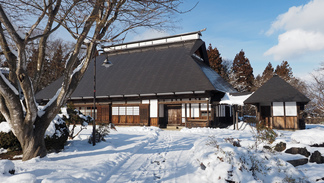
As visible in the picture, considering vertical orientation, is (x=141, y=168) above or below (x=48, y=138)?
below

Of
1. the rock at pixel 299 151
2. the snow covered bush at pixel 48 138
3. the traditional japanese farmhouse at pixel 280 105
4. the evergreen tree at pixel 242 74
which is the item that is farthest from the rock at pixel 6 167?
the evergreen tree at pixel 242 74

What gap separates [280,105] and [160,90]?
9814 millimetres

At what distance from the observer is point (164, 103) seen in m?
18.0

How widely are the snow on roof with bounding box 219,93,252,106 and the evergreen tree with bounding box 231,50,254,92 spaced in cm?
1571

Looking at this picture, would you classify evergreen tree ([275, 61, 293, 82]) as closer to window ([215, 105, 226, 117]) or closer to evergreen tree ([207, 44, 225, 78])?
evergreen tree ([207, 44, 225, 78])

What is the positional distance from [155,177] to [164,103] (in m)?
12.9

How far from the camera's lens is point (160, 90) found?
1783 cm

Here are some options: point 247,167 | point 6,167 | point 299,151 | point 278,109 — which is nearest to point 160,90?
point 278,109

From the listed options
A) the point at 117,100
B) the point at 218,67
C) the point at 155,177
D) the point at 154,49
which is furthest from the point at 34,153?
the point at 218,67

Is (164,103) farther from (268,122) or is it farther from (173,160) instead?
(173,160)

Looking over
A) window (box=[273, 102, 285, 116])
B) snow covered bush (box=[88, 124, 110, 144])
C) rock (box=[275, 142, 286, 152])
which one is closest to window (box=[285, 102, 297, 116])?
window (box=[273, 102, 285, 116])

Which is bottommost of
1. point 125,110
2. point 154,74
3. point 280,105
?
point 125,110

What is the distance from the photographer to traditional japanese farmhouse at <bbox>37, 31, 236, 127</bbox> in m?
17.3

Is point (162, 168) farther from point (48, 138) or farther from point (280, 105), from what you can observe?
point (280, 105)
